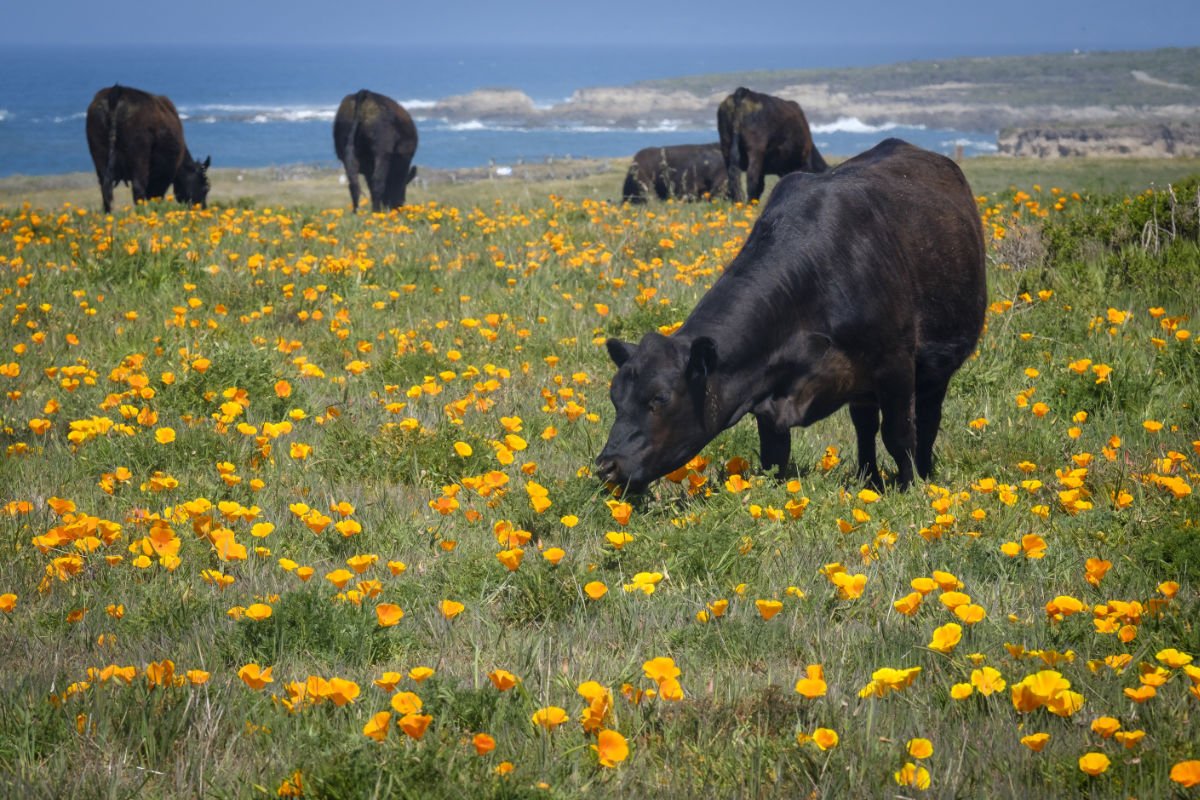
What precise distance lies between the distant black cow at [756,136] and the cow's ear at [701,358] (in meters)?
15.4

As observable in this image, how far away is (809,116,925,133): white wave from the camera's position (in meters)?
146

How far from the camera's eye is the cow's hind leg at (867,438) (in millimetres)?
6492

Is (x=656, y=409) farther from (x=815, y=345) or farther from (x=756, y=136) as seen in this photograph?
(x=756, y=136)

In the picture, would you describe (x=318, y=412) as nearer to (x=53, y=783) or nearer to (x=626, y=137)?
(x=53, y=783)

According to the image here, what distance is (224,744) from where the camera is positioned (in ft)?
10.7

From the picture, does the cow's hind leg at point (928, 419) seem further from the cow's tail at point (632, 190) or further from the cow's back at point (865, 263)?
the cow's tail at point (632, 190)

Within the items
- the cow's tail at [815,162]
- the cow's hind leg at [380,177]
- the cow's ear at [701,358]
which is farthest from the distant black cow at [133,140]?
the cow's ear at [701,358]

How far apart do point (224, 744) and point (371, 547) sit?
69.0 inches

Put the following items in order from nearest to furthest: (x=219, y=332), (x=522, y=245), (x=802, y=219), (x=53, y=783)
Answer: (x=53, y=783) → (x=802, y=219) → (x=219, y=332) → (x=522, y=245)

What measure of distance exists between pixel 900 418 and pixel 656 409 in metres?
1.59

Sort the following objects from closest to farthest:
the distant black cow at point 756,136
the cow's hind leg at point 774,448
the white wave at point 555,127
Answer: the cow's hind leg at point 774,448, the distant black cow at point 756,136, the white wave at point 555,127

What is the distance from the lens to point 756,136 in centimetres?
2088

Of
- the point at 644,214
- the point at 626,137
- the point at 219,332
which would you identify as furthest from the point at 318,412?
the point at 626,137

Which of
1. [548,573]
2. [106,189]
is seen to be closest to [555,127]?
[106,189]
